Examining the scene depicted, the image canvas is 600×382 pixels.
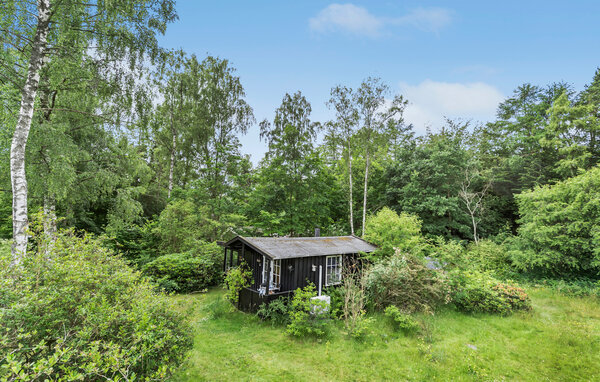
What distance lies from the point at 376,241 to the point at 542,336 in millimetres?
6160

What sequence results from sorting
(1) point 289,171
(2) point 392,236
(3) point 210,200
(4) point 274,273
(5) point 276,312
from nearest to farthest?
(5) point 276,312 < (4) point 274,273 < (2) point 392,236 < (3) point 210,200 < (1) point 289,171

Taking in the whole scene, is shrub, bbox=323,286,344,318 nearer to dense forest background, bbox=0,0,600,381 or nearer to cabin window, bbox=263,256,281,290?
dense forest background, bbox=0,0,600,381

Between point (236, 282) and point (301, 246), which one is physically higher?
point (301, 246)

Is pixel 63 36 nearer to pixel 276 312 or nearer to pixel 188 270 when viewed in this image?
pixel 188 270

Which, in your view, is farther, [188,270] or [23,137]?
[188,270]

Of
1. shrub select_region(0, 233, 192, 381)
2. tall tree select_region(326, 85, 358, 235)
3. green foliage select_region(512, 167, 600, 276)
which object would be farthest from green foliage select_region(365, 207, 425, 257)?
shrub select_region(0, 233, 192, 381)

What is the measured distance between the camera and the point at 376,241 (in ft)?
39.4

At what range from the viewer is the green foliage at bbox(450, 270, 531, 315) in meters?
8.59

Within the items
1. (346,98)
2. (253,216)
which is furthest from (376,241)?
(346,98)

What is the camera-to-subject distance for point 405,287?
27.9 feet

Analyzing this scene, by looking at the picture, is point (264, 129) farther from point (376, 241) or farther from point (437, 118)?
point (437, 118)

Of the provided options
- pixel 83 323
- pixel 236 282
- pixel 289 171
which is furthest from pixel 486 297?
pixel 289 171

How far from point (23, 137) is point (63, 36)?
281 centimetres

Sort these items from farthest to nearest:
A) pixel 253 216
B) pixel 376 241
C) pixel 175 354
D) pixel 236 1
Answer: pixel 253 216, pixel 376 241, pixel 236 1, pixel 175 354
